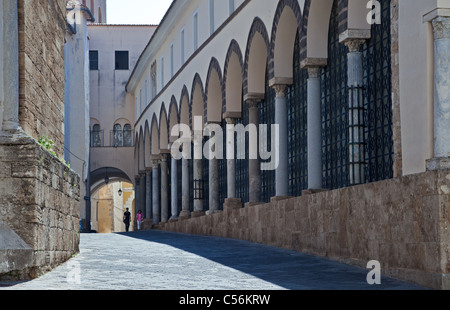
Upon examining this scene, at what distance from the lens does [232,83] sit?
21.4m

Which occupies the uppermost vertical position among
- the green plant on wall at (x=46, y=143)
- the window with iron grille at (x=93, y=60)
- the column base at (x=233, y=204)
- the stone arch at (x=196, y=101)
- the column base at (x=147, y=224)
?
the window with iron grille at (x=93, y=60)

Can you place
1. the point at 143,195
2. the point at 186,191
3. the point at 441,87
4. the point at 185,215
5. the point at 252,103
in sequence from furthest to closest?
the point at 143,195
the point at 186,191
the point at 185,215
the point at 252,103
the point at 441,87

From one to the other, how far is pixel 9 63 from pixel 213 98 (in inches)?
554

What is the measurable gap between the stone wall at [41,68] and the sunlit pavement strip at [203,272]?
6.58 ft

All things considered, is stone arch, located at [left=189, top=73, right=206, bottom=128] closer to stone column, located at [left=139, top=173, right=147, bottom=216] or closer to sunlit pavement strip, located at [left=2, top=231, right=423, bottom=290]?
sunlit pavement strip, located at [left=2, top=231, right=423, bottom=290]

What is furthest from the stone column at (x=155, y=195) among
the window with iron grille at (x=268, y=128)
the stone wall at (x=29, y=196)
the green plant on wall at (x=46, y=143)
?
the stone wall at (x=29, y=196)

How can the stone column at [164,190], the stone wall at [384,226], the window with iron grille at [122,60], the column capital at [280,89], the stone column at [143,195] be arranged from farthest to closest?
the window with iron grille at [122,60], the stone column at [143,195], the stone column at [164,190], the column capital at [280,89], the stone wall at [384,226]

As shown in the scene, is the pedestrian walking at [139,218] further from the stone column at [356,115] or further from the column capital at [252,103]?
the stone column at [356,115]

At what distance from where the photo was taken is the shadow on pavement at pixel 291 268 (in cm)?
916

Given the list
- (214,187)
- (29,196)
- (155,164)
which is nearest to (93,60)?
(155,164)

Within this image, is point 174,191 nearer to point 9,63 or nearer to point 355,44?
point 355,44

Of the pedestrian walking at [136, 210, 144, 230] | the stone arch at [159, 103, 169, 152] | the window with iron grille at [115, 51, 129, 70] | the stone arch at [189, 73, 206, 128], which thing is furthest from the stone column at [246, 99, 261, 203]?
the window with iron grille at [115, 51, 129, 70]

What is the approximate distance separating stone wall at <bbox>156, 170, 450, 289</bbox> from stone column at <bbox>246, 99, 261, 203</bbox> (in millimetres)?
3519

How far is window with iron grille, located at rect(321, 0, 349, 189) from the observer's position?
14367mm
